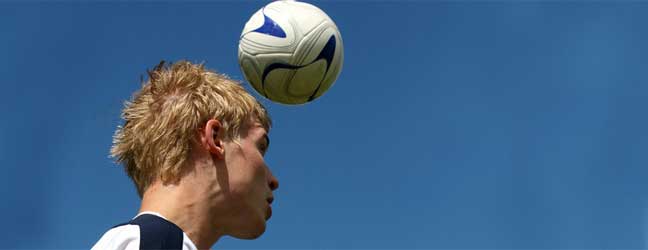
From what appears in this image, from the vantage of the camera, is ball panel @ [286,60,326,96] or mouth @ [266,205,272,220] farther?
ball panel @ [286,60,326,96]

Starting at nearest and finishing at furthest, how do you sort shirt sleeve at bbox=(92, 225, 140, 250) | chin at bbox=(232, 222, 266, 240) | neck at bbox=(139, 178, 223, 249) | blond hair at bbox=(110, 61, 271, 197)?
shirt sleeve at bbox=(92, 225, 140, 250), neck at bbox=(139, 178, 223, 249), blond hair at bbox=(110, 61, 271, 197), chin at bbox=(232, 222, 266, 240)

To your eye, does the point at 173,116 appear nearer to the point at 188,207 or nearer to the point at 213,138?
the point at 213,138

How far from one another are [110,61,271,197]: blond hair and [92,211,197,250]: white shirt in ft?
1.74

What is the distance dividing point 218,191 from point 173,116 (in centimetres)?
66

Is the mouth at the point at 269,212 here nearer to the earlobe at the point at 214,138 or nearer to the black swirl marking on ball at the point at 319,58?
the earlobe at the point at 214,138

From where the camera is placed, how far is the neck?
18.7ft

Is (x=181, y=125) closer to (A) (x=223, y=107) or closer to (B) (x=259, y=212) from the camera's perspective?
(A) (x=223, y=107)

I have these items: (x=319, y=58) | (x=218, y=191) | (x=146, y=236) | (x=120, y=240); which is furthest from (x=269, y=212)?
(x=319, y=58)

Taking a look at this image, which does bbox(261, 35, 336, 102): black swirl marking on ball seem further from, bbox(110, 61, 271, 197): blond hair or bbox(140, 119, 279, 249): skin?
bbox(140, 119, 279, 249): skin

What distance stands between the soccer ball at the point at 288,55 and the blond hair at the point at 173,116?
6.79ft

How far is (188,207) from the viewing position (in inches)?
226

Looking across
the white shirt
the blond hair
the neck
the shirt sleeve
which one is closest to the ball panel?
the blond hair

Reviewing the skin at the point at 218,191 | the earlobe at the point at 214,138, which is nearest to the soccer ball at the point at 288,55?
the skin at the point at 218,191

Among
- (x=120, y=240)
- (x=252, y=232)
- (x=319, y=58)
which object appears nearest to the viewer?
(x=120, y=240)
